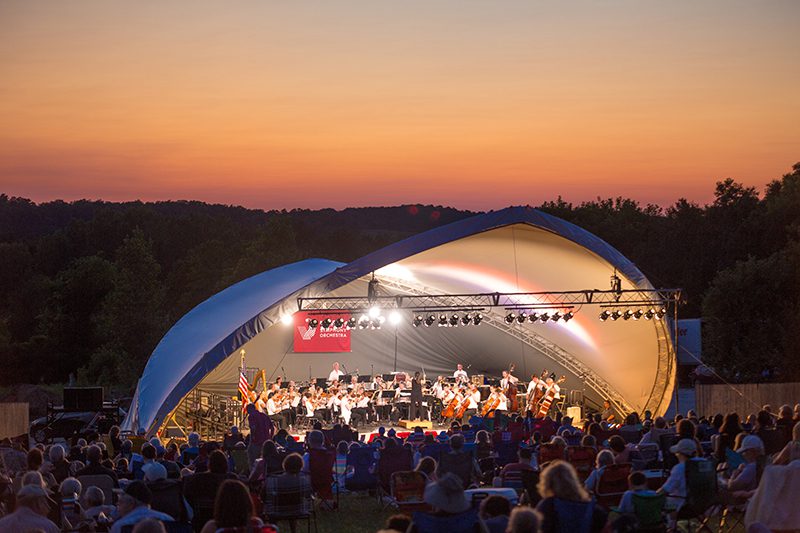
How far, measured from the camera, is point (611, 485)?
10695 mm

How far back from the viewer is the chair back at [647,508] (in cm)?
830

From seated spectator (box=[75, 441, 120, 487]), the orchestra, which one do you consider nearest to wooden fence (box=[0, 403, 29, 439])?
the orchestra

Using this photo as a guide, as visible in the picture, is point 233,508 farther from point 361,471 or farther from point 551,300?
point 551,300

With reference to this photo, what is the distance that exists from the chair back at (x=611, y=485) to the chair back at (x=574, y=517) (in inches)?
147

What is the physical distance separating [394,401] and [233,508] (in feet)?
71.7

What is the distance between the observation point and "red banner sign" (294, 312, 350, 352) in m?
31.3

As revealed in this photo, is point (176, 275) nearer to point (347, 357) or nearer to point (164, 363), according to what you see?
point (347, 357)

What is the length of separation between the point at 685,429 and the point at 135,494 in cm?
604

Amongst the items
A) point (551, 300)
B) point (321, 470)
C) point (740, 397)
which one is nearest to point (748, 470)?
point (321, 470)

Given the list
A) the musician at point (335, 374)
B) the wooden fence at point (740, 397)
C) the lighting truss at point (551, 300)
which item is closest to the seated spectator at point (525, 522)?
the lighting truss at point (551, 300)

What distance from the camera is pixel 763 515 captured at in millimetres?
8148

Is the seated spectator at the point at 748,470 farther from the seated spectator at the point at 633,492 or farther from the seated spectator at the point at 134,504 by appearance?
the seated spectator at the point at 134,504

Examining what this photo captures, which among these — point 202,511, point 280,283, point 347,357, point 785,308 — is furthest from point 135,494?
point 785,308

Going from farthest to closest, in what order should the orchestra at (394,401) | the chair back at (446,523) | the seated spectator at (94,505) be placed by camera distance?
the orchestra at (394,401)
the seated spectator at (94,505)
the chair back at (446,523)
